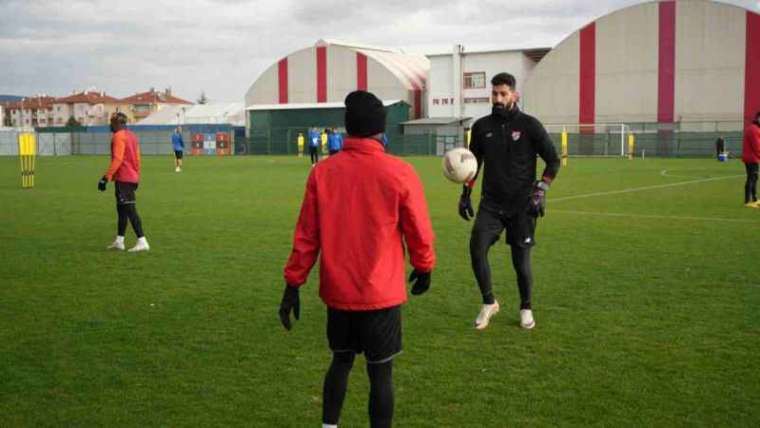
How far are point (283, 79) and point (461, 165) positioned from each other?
63183 millimetres

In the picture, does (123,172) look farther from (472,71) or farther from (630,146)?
(472,71)

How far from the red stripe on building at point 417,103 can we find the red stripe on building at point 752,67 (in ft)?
84.4

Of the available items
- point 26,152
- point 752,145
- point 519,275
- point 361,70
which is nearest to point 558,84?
point 361,70

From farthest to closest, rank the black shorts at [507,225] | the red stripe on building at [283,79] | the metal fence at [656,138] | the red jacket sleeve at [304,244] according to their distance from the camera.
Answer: the red stripe on building at [283,79] < the metal fence at [656,138] < the black shorts at [507,225] < the red jacket sleeve at [304,244]

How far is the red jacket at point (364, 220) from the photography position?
4199 mm

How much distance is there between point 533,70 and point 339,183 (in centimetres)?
5457

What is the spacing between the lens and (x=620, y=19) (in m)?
53.7

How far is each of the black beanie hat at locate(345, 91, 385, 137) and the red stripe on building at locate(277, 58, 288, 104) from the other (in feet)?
215

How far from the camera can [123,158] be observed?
12.0 m

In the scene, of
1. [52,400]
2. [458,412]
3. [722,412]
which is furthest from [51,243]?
[722,412]

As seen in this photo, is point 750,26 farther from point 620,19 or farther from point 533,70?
point 533,70

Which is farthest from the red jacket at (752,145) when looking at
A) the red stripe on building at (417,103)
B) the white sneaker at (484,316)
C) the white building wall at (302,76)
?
the white building wall at (302,76)

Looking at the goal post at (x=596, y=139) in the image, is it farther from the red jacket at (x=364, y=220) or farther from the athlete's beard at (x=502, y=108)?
the red jacket at (x=364, y=220)

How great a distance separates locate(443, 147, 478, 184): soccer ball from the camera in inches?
287
